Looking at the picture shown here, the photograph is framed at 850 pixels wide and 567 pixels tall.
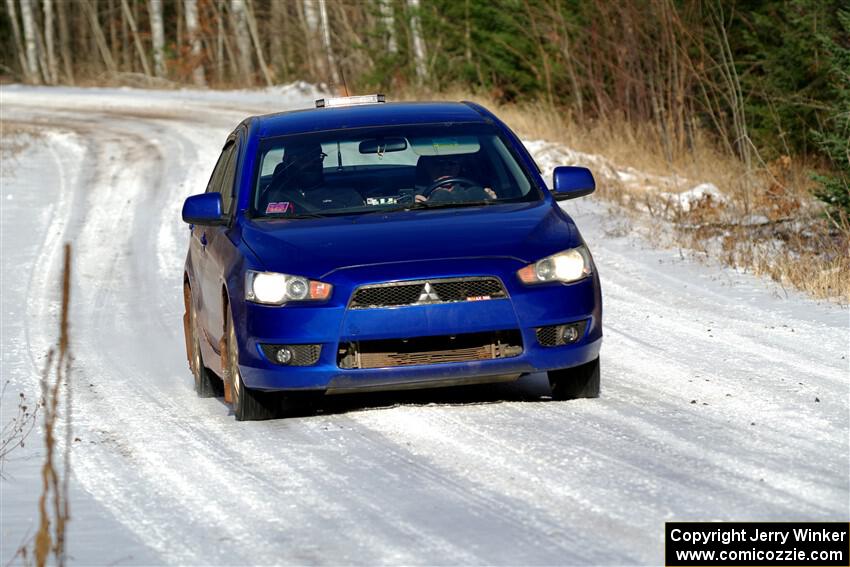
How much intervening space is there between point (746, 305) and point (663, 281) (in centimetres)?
154

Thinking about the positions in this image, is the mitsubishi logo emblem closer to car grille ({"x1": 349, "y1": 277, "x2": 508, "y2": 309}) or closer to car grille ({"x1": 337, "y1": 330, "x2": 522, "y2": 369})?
car grille ({"x1": 349, "y1": 277, "x2": 508, "y2": 309})

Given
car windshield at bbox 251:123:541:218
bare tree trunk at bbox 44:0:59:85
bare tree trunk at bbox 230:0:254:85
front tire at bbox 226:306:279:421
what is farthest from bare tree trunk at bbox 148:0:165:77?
front tire at bbox 226:306:279:421

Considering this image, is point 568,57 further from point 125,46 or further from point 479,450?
point 125,46

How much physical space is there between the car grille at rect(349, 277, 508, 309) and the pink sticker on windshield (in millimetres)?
1241

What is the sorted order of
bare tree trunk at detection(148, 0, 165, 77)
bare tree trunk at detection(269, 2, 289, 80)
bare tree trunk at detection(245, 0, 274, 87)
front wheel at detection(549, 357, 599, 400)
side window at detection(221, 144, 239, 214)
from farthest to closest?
bare tree trunk at detection(148, 0, 165, 77) → bare tree trunk at detection(245, 0, 274, 87) → bare tree trunk at detection(269, 2, 289, 80) → side window at detection(221, 144, 239, 214) → front wheel at detection(549, 357, 599, 400)

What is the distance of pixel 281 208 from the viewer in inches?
336

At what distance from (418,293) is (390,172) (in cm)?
160

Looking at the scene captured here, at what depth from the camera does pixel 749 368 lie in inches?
344

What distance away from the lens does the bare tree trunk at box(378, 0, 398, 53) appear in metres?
31.5

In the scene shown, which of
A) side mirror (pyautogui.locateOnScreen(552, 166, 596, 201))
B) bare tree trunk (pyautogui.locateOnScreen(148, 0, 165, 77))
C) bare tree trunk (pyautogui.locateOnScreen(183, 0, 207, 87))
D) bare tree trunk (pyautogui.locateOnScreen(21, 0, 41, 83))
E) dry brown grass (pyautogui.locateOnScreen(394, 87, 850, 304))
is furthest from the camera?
A: bare tree trunk (pyautogui.locateOnScreen(21, 0, 41, 83))

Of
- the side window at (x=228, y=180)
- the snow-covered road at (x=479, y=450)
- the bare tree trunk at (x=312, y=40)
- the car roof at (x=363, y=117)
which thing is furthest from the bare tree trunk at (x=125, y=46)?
the car roof at (x=363, y=117)

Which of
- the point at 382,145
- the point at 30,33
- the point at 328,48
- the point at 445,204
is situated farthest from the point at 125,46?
the point at 445,204

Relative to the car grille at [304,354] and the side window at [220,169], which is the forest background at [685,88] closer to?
the side window at [220,169]

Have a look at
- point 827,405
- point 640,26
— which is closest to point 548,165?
point 640,26
